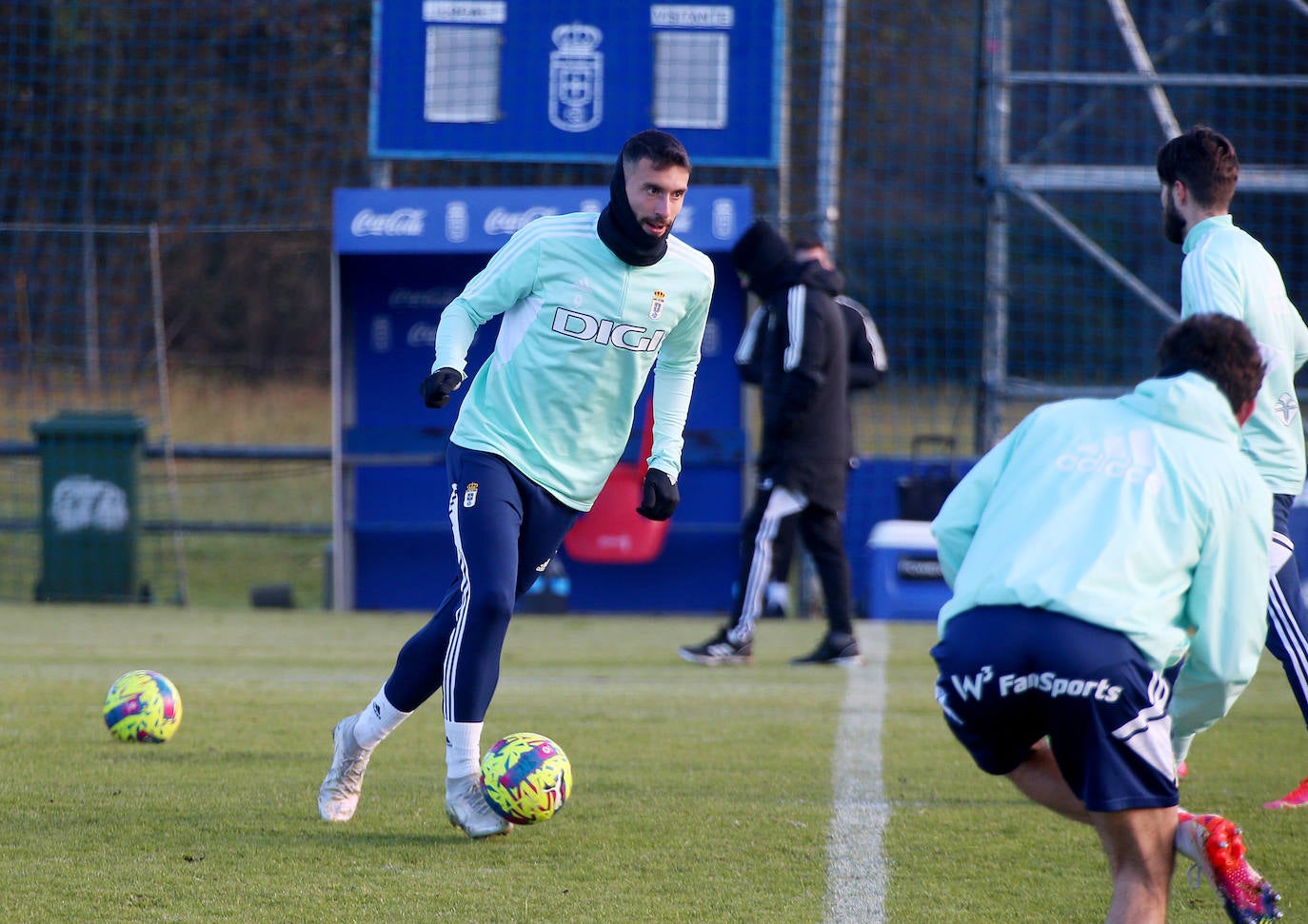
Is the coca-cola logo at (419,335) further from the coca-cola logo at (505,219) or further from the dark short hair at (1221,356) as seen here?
the dark short hair at (1221,356)

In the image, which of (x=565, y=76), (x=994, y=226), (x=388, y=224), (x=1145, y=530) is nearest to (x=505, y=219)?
(x=388, y=224)

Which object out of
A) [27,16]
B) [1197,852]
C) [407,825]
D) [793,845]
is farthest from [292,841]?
[27,16]

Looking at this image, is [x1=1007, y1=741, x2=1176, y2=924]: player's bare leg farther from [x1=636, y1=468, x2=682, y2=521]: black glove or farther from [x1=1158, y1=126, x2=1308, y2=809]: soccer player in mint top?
[x1=636, y1=468, x2=682, y2=521]: black glove

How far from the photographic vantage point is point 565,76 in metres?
10.9

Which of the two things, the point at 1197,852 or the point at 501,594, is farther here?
the point at 501,594

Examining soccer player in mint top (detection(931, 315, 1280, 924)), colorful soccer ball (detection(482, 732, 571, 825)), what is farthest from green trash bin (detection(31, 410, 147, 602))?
soccer player in mint top (detection(931, 315, 1280, 924))

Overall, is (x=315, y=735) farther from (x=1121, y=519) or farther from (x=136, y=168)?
(x=136, y=168)

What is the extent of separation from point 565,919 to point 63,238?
1803 centimetres

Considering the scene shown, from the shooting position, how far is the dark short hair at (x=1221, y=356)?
9.91 feet

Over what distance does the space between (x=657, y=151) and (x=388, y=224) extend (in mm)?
6310

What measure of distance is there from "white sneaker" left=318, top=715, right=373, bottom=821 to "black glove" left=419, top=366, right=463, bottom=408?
0.97m

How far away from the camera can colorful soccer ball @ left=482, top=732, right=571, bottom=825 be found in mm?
4180

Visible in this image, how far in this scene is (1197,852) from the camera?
2.99 m

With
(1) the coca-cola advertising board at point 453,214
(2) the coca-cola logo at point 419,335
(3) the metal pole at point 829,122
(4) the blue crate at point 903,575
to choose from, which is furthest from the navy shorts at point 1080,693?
(2) the coca-cola logo at point 419,335
